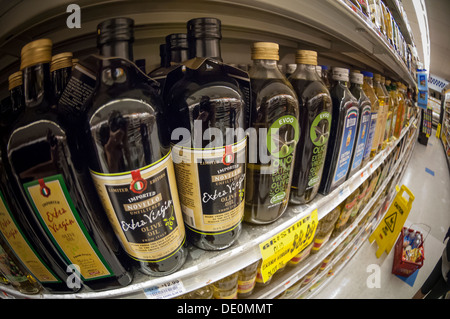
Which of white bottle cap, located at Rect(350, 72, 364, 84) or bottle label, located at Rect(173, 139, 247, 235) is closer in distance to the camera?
bottle label, located at Rect(173, 139, 247, 235)

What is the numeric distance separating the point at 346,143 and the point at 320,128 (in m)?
0.24

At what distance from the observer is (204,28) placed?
48cm

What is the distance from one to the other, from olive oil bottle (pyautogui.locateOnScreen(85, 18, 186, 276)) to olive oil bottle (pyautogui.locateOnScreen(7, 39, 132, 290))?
3 cm

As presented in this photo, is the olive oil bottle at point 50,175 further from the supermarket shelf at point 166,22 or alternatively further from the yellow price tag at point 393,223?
the yellow price tag at point 393,223

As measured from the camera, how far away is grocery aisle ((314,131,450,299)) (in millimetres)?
1898

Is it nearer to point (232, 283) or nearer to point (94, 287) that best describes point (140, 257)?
point (94, 287)

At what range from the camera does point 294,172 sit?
2.71 ft

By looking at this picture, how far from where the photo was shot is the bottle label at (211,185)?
20.6 inches

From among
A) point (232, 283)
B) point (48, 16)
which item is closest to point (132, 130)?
point (48, 16)

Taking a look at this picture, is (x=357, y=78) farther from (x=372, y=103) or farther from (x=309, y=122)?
(x=309, y=122)

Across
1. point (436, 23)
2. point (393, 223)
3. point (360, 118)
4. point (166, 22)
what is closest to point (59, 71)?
point (166, 22)

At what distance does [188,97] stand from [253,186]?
0.37 metres

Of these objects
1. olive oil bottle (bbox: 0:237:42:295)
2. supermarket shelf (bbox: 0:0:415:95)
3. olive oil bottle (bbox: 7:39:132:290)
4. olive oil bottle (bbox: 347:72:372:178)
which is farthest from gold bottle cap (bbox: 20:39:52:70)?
olive oil bottle (bbox: 347:72:372:178)

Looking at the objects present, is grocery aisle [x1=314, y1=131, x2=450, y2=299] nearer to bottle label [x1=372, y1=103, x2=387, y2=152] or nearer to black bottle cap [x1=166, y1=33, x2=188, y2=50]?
bottle label [x1=372, y1=103, x2=387, y2=152]
